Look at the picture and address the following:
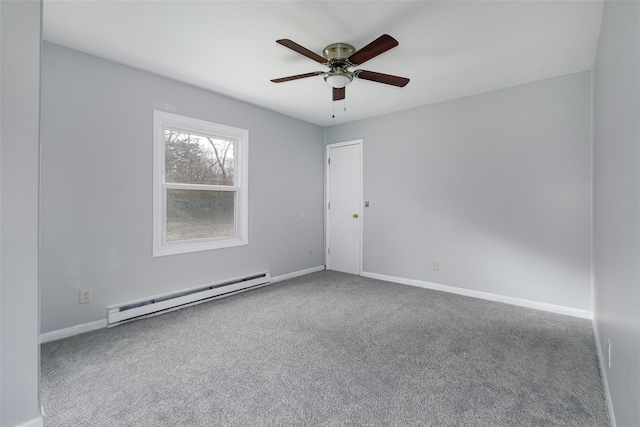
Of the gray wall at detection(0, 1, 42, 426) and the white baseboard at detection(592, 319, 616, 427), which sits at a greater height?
the gray wall at detection(0, 1, 42, 426)

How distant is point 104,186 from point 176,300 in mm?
1340

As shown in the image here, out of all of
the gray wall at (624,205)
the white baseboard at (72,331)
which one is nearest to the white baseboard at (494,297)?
the gray wall at (624,205)

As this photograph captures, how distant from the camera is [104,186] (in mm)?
2693


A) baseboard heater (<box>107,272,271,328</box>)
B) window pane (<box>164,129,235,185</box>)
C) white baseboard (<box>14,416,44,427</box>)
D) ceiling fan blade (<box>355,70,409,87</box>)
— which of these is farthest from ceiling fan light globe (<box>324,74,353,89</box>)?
white baseboard (<box>14,416,44,427</box>)

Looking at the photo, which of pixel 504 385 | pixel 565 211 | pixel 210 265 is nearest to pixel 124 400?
pixel 210 265

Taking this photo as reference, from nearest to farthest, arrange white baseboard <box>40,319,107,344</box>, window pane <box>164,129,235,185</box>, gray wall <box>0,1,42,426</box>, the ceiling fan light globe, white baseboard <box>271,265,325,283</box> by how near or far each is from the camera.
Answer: gray wall <box>0,1,42,426</box> < white baseboard <box>40,319,107,344</box> < the ceiling fan light globe < window pane <box>164,129,235,185</box> < white baseboard <box>271,265,325,283</box>

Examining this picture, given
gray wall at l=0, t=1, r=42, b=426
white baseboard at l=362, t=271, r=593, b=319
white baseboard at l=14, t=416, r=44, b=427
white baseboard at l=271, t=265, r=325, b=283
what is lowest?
white baseboard at l=14, t=416, r=44, b=427

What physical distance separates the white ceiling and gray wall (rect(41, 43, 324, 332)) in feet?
0.71

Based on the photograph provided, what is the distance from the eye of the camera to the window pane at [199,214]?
3.27m

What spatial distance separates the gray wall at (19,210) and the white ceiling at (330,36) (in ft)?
2.82

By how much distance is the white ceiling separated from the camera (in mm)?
2014

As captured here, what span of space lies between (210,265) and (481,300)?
10.8 feet

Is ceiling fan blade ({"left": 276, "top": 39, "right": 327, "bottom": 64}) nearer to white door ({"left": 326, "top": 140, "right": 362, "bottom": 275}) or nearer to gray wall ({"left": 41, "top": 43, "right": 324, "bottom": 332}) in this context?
gray wall ({"left": 41, "top": 43, "right": 324, "bottom": 332})

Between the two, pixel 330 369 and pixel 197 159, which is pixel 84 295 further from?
pixel 330 369
